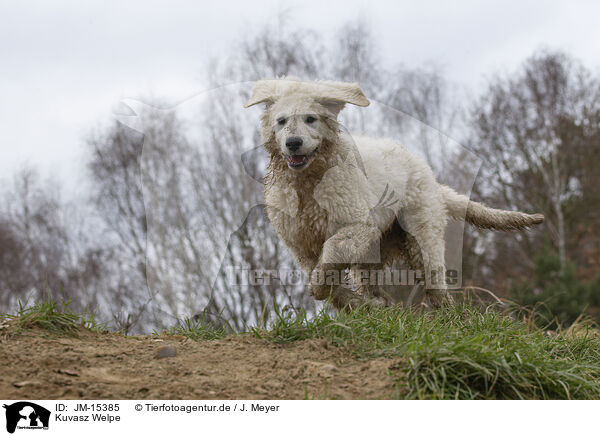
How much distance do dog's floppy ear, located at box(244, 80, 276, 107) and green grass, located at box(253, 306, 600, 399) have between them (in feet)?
5.97

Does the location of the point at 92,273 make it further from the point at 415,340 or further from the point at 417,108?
the point at 415,340

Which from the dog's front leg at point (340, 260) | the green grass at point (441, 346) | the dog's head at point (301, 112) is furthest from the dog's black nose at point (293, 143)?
the green grass at point (441, 346)

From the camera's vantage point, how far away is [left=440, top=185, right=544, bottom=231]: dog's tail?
6.75 metres

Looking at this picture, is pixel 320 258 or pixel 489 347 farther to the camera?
pixel 320 258

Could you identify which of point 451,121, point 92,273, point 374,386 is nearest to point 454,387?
point 374,386

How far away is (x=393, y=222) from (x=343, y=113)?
146 cm

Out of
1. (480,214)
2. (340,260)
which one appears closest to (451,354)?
(340,260)

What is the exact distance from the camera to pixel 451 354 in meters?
3.77

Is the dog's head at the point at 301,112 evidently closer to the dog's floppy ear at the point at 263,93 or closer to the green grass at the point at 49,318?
the dog's floppy ear at the point at 263,93

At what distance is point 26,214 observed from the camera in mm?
18938

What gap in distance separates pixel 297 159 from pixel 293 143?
7.2 inches
